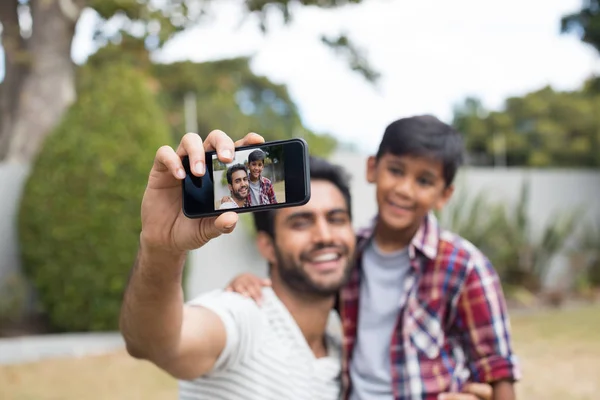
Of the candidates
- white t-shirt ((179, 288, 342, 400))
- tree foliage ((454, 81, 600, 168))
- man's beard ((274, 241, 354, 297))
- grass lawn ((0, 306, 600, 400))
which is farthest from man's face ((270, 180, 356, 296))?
tree foliage ((454, 81, 600, 168))

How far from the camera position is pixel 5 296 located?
801cm

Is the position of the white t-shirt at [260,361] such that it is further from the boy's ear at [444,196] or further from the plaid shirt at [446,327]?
the boy's ear at [444,196]

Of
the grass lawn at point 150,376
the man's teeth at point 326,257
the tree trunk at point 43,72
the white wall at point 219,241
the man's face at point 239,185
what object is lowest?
the grass lawn at point 150,376

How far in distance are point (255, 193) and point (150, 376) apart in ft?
17.4

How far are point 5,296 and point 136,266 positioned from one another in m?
6.75

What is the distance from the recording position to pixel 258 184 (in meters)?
1.51

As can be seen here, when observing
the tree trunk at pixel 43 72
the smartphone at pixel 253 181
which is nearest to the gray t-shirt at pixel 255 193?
the smartphone at pixel 253 181

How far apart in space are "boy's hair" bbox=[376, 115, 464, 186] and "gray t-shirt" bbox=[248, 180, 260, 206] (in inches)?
34.3

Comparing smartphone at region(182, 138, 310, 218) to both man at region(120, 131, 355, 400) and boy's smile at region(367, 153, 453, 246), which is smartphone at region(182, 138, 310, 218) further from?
boy's smile at region(367, 153, 453, 246)

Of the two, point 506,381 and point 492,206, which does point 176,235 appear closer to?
point 506,381

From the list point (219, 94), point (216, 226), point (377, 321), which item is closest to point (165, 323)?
point (216, 226)

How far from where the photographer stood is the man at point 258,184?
1.49m

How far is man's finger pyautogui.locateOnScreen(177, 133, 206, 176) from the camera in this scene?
1.52 meters

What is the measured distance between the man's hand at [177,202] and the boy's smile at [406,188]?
81 cm
